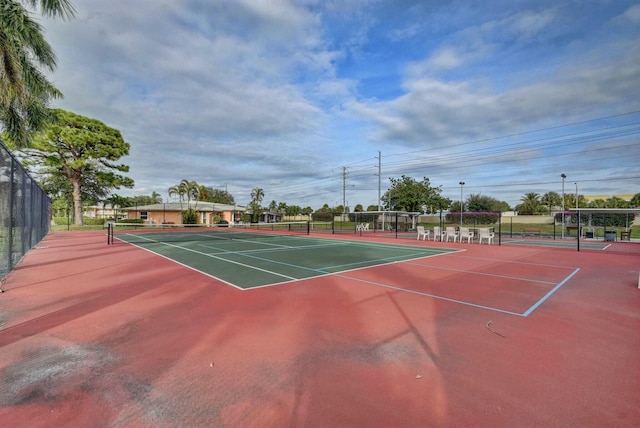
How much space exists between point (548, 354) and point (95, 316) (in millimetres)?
7012

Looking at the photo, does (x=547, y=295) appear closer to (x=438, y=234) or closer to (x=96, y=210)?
(x=438, y=234)

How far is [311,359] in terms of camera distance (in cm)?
376

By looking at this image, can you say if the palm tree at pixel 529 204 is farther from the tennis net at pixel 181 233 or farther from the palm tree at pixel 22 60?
the palm tree at pixel 22 60

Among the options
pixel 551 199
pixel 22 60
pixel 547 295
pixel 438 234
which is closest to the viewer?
pixel 547 295

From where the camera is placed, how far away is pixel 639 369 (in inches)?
141

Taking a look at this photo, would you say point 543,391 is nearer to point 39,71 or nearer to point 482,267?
point 482,267

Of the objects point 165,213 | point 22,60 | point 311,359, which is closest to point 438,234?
point 311,359

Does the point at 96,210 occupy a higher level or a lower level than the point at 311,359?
higher

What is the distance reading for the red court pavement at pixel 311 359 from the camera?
2.75 metres

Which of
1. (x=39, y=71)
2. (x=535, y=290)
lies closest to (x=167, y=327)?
(x=535, y=290)

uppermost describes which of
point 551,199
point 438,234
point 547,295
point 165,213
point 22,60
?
point 22,60

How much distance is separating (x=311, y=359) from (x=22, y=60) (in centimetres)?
1493

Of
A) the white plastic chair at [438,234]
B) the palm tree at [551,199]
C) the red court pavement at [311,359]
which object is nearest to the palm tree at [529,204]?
the palm tree at [551,199]

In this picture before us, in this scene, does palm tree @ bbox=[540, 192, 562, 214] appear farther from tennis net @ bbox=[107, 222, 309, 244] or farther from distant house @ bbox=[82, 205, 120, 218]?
distant house @ bbox=[82, 205, 120, 218]
